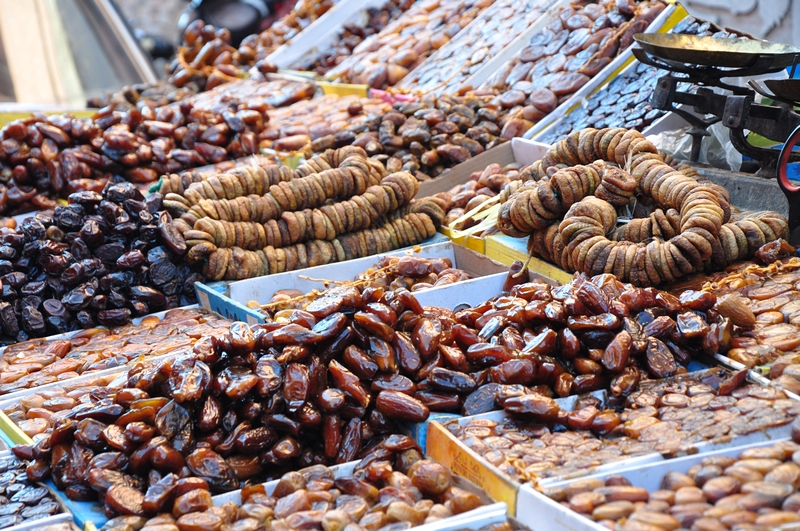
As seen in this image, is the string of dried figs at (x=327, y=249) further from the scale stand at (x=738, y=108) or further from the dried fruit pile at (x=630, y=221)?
the scale stand at (x=738, y=108)

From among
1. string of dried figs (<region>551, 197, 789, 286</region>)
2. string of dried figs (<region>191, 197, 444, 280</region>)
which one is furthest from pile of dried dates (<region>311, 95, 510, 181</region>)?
string of dried figs (<region>551, 197, 789, 286</region>)

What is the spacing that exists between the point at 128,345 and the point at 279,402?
96cm

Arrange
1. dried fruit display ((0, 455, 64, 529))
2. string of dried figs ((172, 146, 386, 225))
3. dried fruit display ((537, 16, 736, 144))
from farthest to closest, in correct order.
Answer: dried fruit display ((537, 16, 736, 144)) < string of dried figs ((172, 146, 386, 225)) < dried fruit display ((0, 455, 64, 529))

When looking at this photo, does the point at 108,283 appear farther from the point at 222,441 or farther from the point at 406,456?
the point at 406,456

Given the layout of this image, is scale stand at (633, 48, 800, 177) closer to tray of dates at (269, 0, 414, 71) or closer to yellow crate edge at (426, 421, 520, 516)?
yellow crate edge at (426, 421, 520, 516)

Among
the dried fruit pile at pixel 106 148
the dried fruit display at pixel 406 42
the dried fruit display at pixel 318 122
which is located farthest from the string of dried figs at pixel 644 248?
the dried fruit display at pixel 406 42

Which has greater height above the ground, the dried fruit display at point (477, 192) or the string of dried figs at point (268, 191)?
the string of dried figs at point (268, 191)

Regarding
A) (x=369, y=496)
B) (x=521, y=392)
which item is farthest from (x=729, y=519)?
(x=369, y=496)

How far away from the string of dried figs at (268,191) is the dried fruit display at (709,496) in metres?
1.82

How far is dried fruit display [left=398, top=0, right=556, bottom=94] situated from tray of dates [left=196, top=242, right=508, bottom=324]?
178cm

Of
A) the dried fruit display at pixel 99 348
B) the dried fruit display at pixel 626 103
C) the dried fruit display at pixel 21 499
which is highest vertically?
the dried fruit display at pixel 626 103

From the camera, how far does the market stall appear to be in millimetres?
1321

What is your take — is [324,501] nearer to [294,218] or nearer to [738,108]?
[294,218]

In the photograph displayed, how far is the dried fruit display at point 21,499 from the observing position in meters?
1.38
